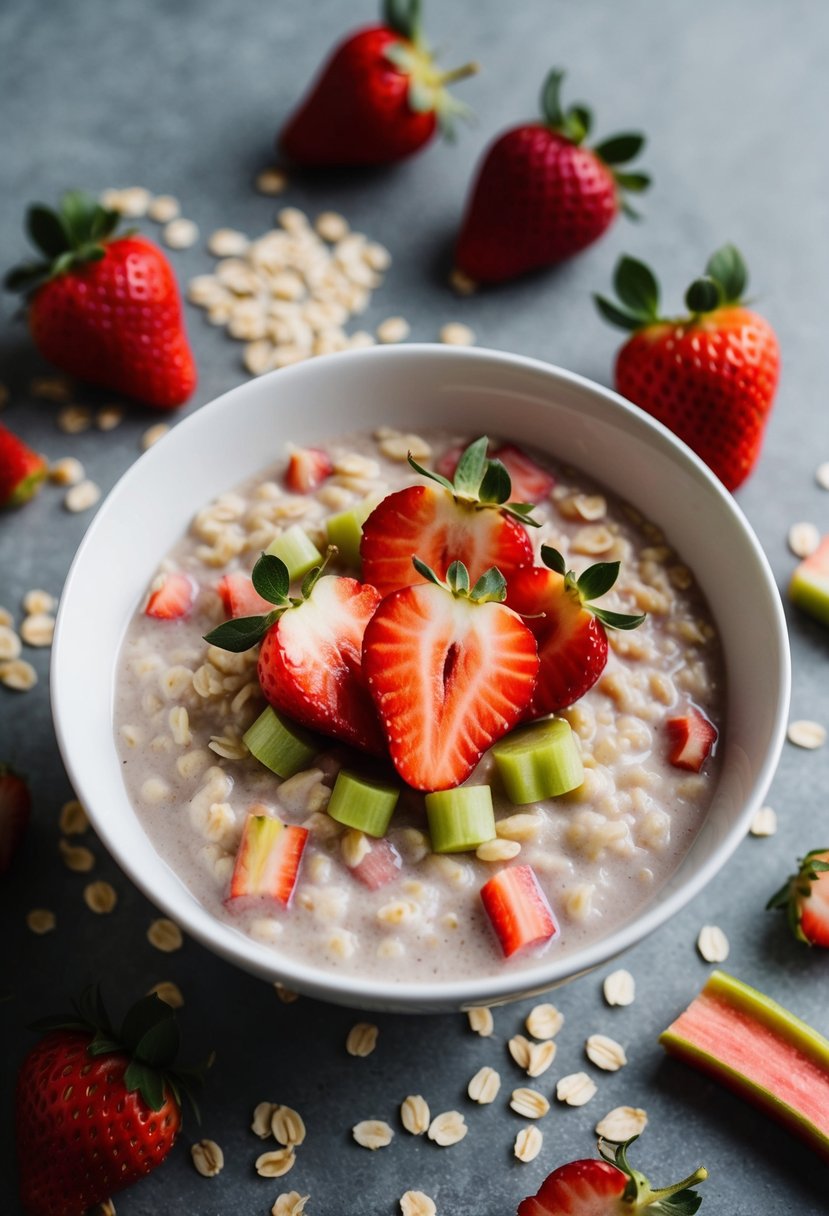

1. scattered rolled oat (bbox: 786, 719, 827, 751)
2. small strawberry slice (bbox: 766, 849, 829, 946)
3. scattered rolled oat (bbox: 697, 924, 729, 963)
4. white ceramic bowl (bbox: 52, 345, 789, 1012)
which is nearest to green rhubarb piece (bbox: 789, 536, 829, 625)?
scattered rolled oat (bbox: 786, 719, 827, 751)

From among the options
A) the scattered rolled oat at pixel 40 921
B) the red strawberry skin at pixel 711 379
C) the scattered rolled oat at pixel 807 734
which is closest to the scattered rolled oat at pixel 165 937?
the scattered rolled oat at pixel 40 921

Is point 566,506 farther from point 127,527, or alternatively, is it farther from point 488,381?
point 127,527

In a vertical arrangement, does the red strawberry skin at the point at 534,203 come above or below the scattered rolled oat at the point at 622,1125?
above

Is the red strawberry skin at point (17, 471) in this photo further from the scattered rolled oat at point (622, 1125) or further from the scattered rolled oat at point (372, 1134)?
the scattered rolled oat at point (622, 1125)

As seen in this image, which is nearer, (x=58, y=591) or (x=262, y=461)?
(x=262, y=461)

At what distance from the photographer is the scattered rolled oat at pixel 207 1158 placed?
219cm

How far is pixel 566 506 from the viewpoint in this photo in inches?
92.9

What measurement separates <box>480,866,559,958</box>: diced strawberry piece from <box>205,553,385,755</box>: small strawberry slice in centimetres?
27

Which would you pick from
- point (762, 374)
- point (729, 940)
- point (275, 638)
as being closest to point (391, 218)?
point (762, 374)

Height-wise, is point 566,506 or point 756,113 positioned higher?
point 756,113

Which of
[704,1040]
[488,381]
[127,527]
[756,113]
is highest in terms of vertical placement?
[756,113]

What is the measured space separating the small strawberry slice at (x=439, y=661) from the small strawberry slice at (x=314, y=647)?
73 millimetres

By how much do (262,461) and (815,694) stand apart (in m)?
1.13

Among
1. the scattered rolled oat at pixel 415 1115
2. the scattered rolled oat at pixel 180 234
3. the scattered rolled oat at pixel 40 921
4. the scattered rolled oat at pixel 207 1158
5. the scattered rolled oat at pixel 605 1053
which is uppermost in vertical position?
the scattered rolled oat at pixel 180 234
